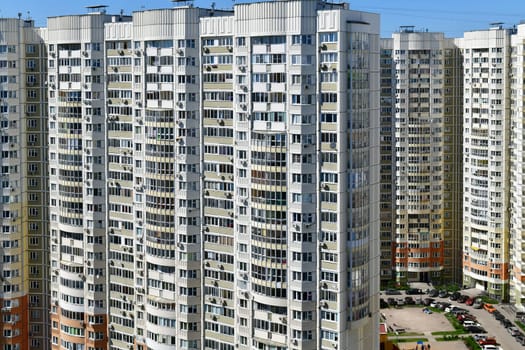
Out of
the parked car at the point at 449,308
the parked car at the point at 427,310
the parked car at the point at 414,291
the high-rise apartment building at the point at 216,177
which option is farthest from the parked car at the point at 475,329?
the high-rise apartment building at the point at 216,177

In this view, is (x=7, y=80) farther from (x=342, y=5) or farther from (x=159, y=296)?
(x=342, y=5)

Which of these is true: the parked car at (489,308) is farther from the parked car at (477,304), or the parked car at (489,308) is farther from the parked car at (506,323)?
the parked car at (506,323)

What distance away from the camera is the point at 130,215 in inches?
2753

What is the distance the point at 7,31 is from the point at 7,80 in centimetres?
418

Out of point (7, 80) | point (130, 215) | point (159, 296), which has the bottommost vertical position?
point (159, 296)

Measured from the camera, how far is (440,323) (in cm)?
9969

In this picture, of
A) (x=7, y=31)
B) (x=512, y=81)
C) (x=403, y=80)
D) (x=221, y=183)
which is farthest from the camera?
(x=403, y=80)

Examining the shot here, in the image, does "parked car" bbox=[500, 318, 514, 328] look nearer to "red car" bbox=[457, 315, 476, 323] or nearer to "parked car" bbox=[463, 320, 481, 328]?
"parked car" bbox=[463, 320, 481, 328]

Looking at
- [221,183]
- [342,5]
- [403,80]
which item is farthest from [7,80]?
[403,80]

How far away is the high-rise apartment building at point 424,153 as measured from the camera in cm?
11069

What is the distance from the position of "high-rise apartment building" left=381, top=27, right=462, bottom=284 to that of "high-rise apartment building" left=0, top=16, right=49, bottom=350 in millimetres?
49625

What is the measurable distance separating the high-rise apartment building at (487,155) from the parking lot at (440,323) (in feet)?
15.3

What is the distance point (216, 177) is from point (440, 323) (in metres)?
45.3

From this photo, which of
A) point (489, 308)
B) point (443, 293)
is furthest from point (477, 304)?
point (443, 293)
